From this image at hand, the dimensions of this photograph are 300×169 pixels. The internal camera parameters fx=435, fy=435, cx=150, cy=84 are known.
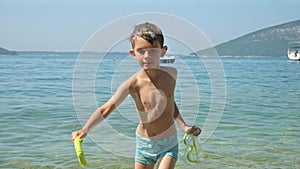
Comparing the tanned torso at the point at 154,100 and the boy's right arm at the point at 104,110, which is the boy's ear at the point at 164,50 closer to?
the tanned torso at the point at 154,100

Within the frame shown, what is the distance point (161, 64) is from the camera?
374 cm

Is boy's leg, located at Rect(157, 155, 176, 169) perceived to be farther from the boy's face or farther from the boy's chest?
the boy's face

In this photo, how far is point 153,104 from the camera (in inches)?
141

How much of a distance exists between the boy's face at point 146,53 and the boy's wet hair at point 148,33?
0.09ft

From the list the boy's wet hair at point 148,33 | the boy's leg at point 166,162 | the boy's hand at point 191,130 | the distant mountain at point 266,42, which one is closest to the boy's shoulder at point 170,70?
the boy's wet hair at point 148,33

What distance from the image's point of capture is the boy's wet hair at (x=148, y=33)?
11.2ft

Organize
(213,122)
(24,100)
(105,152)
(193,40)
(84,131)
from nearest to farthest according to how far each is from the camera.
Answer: (84,131), (193,40), (213,122), (105,152), (24,100)

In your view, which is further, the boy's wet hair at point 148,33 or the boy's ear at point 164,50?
the boy's ear at point 164,50

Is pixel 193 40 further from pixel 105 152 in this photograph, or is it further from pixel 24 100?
pixel 24 100

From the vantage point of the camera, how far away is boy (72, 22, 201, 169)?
3471mm

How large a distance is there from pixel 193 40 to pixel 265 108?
836cm

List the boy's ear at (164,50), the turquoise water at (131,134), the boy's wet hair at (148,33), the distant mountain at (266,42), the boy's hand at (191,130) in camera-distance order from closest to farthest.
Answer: the boy's wet hair at (148,33), the boy's ear at (164,50), the boy's hand at (191,130), the turquoise water at (131,134), the distant mountain at (266,42)

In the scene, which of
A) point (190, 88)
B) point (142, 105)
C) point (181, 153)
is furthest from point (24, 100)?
point (142, 105)

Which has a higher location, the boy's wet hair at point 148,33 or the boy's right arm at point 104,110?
the boy's wet hair at point 148,33
